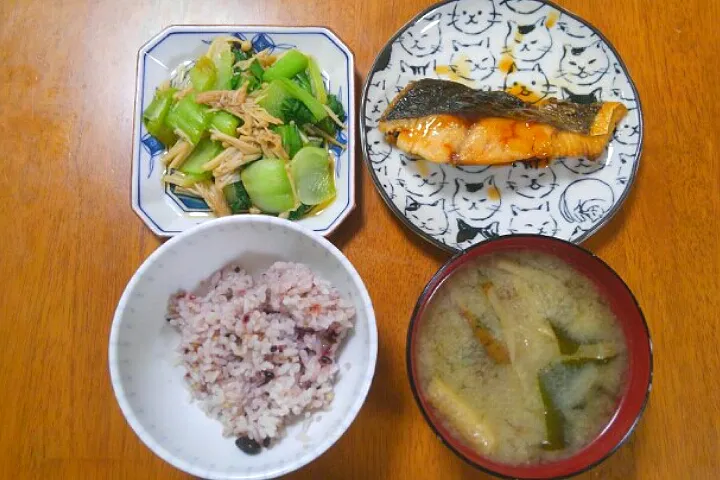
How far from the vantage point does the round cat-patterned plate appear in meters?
1.51

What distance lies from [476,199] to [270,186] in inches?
21.1

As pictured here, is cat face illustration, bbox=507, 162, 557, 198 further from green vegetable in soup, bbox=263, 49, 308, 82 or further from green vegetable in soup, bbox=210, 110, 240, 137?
green vegetable in soup, bbox=210, 110, 240, 137

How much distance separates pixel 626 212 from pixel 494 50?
0.57 metres

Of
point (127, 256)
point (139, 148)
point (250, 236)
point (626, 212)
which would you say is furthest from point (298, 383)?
point (626, 212)

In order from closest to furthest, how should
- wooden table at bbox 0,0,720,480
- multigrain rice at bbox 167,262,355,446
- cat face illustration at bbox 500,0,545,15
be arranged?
multigrain rice at bbox 167,262,355,446, wooden table at bbox 0,0,720,480, cat face illustration at bbox 500,0,545,15

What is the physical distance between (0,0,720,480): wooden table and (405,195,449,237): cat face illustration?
2.5 inches

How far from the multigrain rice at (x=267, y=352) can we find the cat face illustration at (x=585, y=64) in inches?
36.5

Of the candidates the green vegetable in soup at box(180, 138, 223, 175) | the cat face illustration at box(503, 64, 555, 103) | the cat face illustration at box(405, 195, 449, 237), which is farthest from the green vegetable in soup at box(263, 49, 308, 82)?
the cat face illustration at box(503, 64, 555, 103)

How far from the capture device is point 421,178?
156 centimetres

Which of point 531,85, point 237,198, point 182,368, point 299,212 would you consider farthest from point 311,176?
point 531,85

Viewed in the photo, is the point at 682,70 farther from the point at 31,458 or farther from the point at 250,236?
the point at 31,458

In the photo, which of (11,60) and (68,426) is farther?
(11,60)

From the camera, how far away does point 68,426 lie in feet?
4.70

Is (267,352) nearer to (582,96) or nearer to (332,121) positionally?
(332,121)
